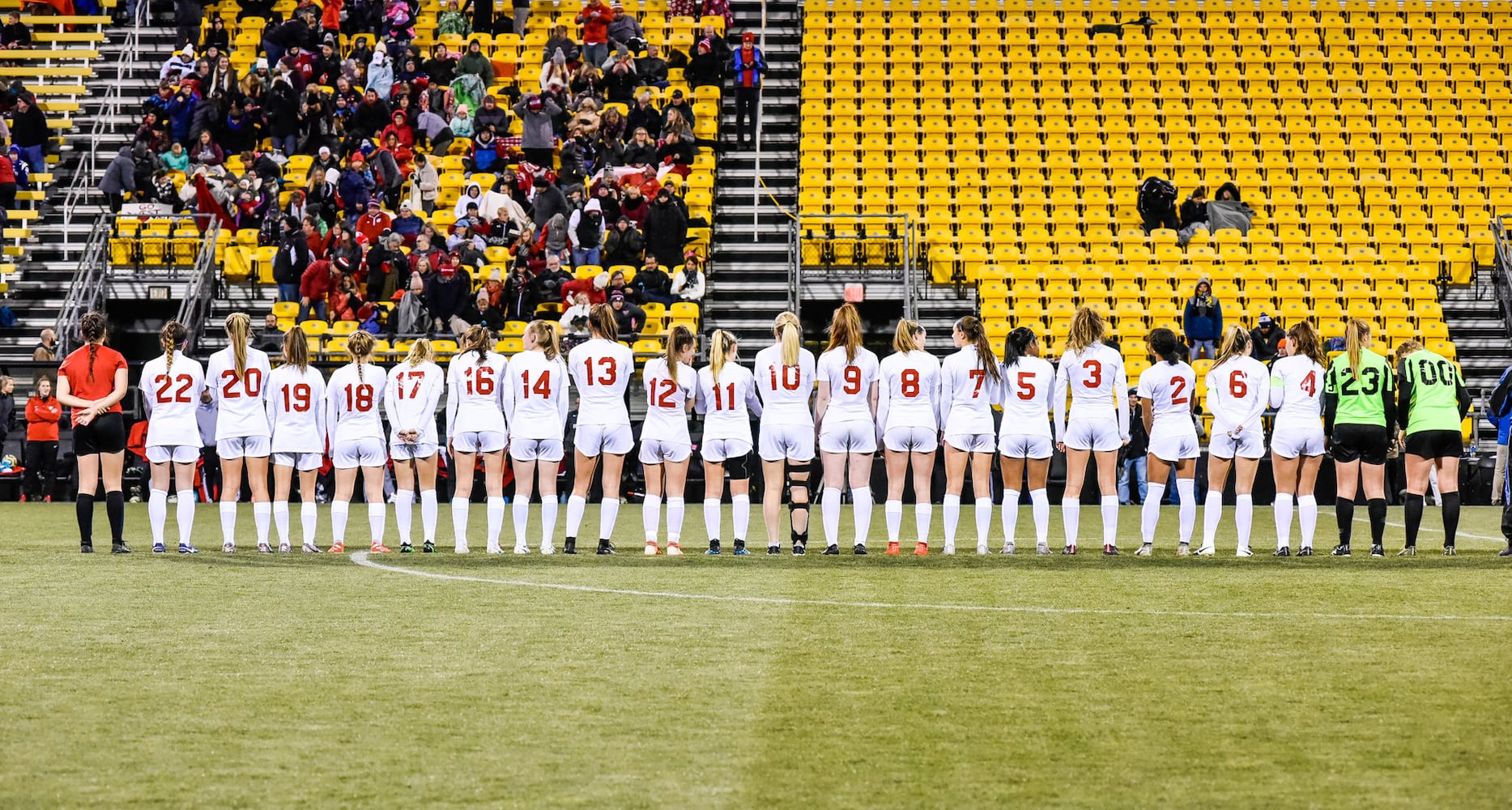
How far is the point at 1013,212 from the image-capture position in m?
25.9

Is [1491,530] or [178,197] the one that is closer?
[1491,530]

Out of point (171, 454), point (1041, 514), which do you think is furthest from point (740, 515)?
point (171, 454)

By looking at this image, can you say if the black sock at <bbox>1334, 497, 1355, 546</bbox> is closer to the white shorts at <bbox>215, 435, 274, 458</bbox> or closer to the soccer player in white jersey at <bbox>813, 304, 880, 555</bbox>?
the soccer player in white jersey at <bbox>813, 304, 880, 555</bbox>

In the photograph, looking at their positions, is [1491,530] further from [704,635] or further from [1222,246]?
[704,635]

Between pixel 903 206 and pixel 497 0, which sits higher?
pixel 497 0

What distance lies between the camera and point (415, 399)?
13062 millimetres

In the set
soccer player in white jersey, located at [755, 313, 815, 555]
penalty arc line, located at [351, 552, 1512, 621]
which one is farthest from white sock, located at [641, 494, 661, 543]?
penalty arc line, located at [351, 552, 1512, 621]

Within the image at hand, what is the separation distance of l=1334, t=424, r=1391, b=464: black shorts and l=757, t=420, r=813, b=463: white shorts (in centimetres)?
396

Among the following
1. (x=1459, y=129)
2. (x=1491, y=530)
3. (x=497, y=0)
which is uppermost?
(x=497, y=0)

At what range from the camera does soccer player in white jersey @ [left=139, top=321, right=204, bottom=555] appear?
12.9 metres

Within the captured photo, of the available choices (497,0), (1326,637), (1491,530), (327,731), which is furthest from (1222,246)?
(327,731)

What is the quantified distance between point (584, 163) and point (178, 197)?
6.14 metres

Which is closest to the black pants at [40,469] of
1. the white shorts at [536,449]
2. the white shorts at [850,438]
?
the white shorts at [536,449]

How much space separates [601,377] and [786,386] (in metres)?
1.40
